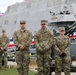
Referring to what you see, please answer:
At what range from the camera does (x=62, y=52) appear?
10227mm

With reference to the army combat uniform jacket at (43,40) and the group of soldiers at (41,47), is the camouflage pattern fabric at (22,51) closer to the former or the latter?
the group of soldiers at (41,47)

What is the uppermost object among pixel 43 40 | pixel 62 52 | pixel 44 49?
pixel 43 40

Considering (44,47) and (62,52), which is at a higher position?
(44,47)

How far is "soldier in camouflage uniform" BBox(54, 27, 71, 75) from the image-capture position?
1025 cm

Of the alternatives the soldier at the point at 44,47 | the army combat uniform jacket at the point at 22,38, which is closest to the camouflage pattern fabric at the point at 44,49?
the soldier at the point at 44,47

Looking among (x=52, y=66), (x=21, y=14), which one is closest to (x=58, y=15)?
(x=21, y=14)

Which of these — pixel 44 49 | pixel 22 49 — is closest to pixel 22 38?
pixel 22 49

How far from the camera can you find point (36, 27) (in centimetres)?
4178

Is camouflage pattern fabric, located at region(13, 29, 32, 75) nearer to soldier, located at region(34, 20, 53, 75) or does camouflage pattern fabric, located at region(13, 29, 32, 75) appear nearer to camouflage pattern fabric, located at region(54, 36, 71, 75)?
soldier, located at region(34, 20, 53, 75)

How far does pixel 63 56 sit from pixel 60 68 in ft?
1.20

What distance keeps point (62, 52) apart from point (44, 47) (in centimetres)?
58

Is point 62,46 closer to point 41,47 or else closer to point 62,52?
point 62,52

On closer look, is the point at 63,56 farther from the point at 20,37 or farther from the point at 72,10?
the point at 72,10

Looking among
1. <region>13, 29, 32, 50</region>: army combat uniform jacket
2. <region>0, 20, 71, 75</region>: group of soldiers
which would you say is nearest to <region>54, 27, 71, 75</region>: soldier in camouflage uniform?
<region>0, 20, 71, 75</region>: group of soldiers
